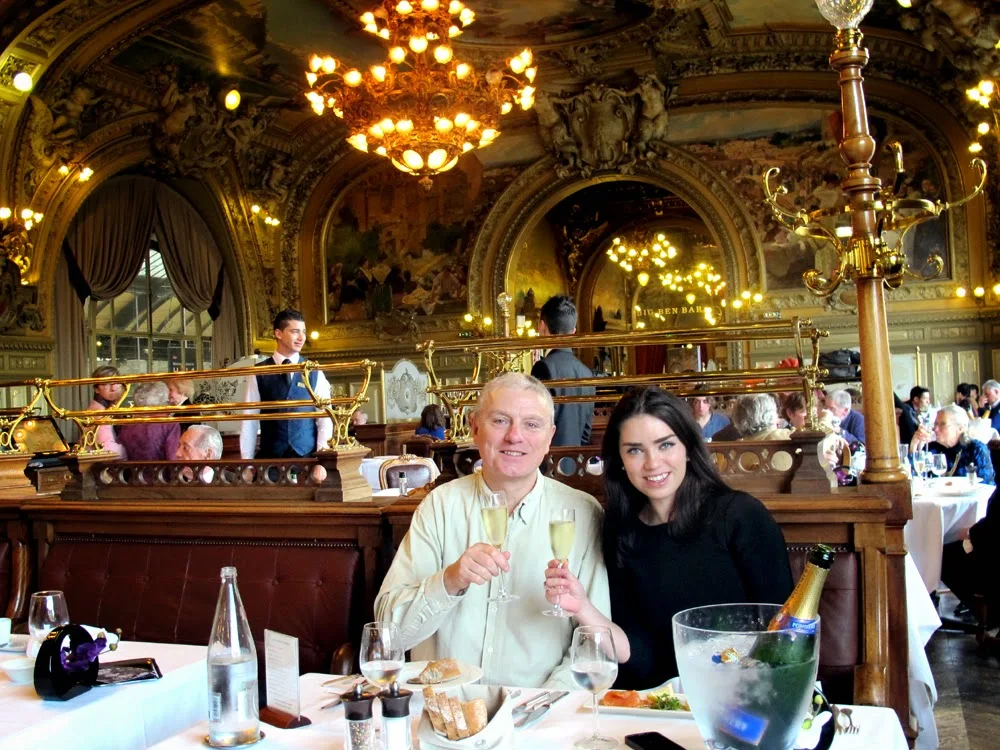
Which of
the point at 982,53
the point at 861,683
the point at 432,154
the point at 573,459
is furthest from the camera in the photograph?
the point at 982,53

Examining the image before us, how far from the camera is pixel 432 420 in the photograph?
30.5ft

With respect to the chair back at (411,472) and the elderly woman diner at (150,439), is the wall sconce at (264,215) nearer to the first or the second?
the chair back at (411,472)

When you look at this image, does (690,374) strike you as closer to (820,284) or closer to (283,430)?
(820,284)

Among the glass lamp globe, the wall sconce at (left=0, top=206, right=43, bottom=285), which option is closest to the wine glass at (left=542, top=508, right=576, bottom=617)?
the glass lamp globe

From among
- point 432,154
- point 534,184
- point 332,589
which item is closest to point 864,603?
point 332,589

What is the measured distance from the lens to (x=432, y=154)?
9516 mm

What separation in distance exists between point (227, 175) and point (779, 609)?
1455 cm

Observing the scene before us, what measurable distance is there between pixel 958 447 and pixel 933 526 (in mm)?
1503

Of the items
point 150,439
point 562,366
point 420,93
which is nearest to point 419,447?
point 150,439

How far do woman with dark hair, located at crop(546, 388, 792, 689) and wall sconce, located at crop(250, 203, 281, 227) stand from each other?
45.2 ft

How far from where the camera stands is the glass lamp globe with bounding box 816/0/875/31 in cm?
323

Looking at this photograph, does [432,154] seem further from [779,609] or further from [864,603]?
[779,609]

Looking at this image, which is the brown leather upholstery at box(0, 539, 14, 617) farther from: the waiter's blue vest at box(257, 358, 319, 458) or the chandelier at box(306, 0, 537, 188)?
the chandelier at box(306, 0, 537, 188)

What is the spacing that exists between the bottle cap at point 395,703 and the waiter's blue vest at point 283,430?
11.3 ft
